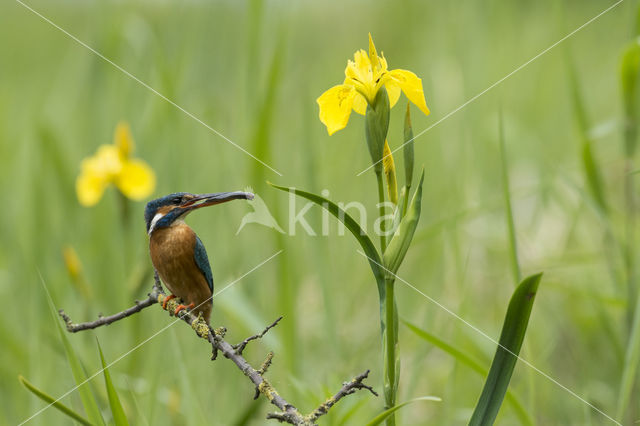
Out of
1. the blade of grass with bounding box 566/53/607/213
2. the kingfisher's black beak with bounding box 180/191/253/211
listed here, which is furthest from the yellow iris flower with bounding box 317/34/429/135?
the blade of grass with bounding box 566/53/607/213

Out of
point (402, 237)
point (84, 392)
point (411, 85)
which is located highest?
point (411, 85)

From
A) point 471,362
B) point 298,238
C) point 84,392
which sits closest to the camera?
point 84,392

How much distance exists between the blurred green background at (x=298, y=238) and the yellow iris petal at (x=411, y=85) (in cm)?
20

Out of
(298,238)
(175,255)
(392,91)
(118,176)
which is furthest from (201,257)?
(298,238)

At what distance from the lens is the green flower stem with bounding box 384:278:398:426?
1.85 ft

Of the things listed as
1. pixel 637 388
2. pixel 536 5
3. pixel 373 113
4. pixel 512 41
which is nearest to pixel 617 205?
pixel 512 41

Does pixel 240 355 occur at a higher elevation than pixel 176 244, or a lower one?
lower

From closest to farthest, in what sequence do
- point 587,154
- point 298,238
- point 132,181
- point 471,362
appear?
1. point 471,362
2. point 132,181
3. point 587,154
4. point 298,238

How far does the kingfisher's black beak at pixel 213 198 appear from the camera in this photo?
45 centimetres

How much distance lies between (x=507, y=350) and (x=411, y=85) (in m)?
0.26

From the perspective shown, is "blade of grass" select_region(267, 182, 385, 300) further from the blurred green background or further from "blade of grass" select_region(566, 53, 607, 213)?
"blade of grass" select_region(566, 53, 607, 213)

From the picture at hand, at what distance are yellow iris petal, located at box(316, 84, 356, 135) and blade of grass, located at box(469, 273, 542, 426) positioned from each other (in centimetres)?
21

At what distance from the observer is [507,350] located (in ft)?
1.88

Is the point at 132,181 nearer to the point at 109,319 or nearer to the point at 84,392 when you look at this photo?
the point at 84,392
